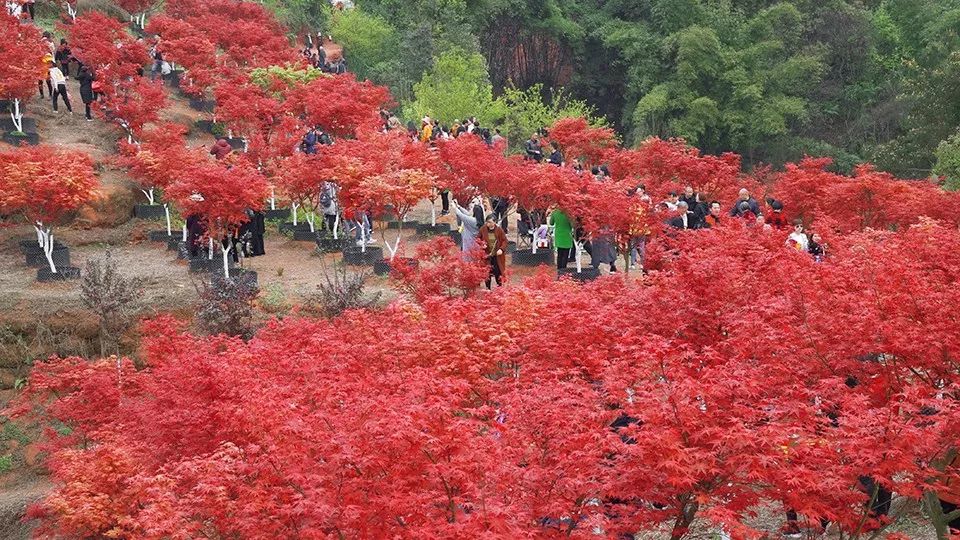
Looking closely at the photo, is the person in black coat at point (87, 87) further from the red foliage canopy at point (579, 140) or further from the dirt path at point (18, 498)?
the dirt path at point (18, 498)

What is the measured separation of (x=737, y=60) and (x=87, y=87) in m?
25.6

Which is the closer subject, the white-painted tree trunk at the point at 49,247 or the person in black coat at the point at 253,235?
the white-painted tree trunk at the point at 49,247

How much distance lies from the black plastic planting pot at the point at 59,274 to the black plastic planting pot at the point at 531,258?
28.1 feet

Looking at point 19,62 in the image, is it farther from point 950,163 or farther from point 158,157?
point 950,163

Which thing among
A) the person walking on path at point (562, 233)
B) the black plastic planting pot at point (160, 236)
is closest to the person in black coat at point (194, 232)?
the black plastic planting pot at point (160, 236)

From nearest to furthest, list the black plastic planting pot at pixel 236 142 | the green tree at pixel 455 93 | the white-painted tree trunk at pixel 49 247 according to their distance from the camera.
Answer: the white-painted tree trunk at pixel 49 247, the black plastic planting pot at pixel 236 142, the green tree at pixel 455 93

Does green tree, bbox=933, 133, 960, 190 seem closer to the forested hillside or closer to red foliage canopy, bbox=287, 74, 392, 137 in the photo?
red foliage canopy, bbox=287, 74, 392, 137

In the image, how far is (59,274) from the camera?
19.6 metres

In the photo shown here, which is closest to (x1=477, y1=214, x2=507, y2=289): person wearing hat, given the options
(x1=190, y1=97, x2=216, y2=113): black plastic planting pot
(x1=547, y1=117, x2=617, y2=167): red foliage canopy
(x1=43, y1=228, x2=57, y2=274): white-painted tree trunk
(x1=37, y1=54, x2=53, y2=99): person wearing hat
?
(x1=43, y1=228, x2=57, y2=274): white-painted tree trunk

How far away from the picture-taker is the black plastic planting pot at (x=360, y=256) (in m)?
20.0

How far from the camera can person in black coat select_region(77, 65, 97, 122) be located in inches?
1053

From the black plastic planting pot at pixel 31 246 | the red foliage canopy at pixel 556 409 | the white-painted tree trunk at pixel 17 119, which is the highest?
the white-painted tree trunk at pixel 17 119

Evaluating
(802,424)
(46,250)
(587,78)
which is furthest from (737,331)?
(587,78)

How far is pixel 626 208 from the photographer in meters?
17.5
